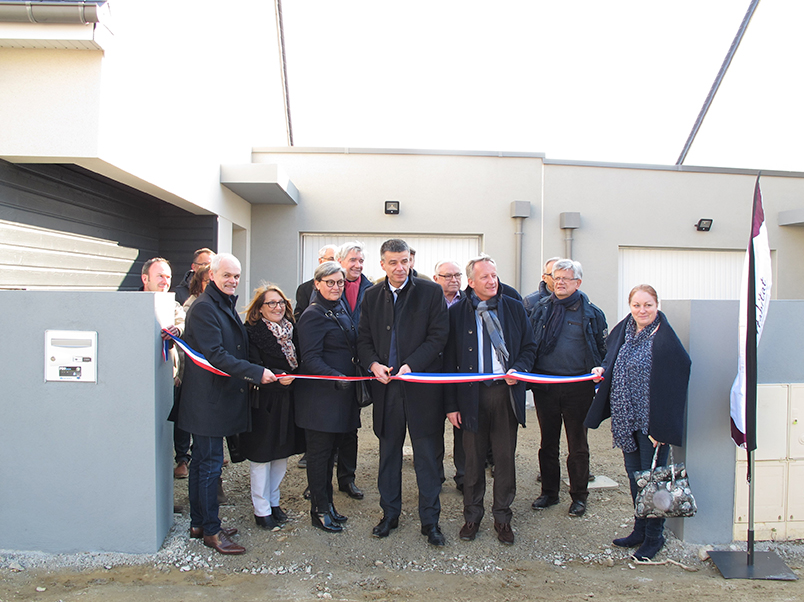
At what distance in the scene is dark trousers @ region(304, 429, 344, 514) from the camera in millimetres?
3665

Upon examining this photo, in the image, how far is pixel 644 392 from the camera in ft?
10.9

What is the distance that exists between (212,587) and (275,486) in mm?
897

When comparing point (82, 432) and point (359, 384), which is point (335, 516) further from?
point (82, 432)

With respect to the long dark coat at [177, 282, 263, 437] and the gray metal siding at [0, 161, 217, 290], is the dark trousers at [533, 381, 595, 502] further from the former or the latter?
the gray metal siding at [0, 161, 217, 290]

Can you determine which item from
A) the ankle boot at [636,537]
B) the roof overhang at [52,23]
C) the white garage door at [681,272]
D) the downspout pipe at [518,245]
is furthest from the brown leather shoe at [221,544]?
the white garage door at [681,272]

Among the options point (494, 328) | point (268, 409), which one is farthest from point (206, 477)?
point (494, 328)

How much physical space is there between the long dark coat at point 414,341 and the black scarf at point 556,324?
0.97 m

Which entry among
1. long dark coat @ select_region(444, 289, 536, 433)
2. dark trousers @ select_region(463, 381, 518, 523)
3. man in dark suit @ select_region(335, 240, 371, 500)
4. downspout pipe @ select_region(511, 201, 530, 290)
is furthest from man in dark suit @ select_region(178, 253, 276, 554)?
downspout pipe @ select_region(511, 201, 530, 290)

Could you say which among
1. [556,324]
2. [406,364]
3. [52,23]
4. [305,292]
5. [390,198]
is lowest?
[406,364]

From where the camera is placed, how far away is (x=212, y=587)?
9.89 feet

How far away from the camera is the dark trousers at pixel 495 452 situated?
142 inches

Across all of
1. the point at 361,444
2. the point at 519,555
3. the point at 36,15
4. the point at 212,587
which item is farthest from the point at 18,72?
the point at 519,555

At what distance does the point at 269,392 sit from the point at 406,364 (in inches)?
39.3

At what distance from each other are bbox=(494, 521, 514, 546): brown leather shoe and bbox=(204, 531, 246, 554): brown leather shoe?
1.73 m
